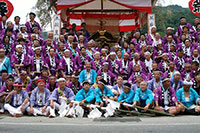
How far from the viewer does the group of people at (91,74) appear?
6.39 m

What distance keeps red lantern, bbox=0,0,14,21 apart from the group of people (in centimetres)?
114

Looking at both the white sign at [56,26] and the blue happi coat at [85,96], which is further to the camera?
the white sign at [56,26]

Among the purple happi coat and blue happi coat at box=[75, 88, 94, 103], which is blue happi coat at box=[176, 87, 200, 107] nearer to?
the purple happi coat

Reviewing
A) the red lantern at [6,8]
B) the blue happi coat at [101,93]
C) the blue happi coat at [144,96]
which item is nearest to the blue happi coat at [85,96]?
the blue happi coat at [101,93]

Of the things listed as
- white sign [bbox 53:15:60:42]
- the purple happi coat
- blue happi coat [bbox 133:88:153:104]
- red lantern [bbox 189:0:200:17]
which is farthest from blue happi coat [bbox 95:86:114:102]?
red lantern [bbox 189:0:200:17]

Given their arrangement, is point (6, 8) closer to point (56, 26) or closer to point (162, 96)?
point (56, 26)

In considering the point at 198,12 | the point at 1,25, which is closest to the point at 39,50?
the point at 1,25

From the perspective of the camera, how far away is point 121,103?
6406 millimetres

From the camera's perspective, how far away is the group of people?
6.39 meters

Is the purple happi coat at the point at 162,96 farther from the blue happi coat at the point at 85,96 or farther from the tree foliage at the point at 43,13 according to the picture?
the tree foliage at the point at 43,13

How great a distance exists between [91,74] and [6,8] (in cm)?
520

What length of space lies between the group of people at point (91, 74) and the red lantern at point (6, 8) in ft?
3.74

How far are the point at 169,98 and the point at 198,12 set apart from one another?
6.33 m

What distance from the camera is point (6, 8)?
1050cm
